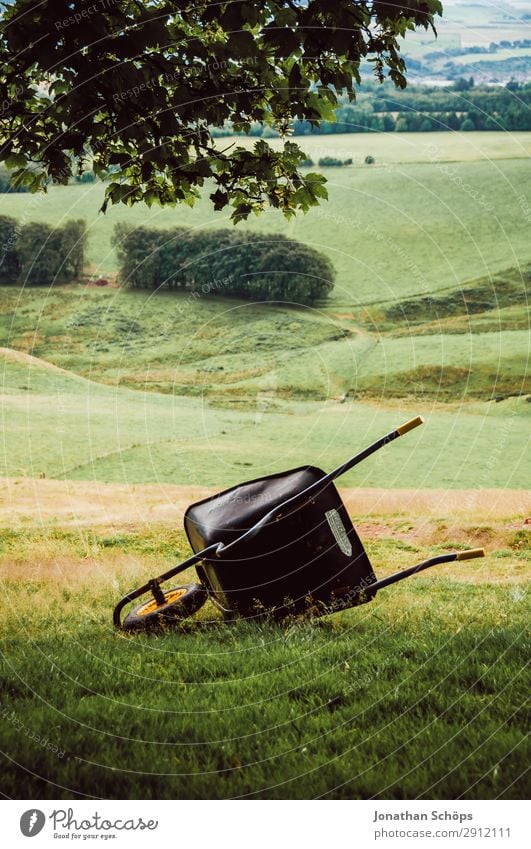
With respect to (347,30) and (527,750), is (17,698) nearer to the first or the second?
(527,750)

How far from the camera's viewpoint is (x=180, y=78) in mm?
7758

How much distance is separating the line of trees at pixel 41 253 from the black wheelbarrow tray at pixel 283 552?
2090 centimetres

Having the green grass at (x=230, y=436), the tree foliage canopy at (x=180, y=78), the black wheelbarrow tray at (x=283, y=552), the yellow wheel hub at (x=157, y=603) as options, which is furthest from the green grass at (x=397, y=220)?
the black wheelbarrow tray at (x=283, y=552)

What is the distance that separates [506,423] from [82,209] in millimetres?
15093

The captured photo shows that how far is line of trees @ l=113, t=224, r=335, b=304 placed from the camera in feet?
86.1

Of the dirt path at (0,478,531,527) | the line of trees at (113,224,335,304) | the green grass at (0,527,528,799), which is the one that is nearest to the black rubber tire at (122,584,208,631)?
the green grass at (0,527,528,799)

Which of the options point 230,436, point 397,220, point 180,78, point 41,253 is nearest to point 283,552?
point 180,78

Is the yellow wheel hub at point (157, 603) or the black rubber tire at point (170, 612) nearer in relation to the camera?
the black rubber tire at point (170, 612)

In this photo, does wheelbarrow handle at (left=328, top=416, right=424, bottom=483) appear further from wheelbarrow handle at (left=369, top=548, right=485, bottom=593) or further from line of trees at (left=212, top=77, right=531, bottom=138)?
line of trees at (left=212, top=77, right=531, bottom=138)

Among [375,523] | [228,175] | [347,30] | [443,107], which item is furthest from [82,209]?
[347,30]

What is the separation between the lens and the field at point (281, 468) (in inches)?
198

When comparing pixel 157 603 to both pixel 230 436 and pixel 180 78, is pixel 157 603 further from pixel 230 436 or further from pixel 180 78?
pixel 230 436

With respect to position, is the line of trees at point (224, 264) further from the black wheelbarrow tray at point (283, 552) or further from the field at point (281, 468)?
the black wheelbarrow tray at point (283, 552)

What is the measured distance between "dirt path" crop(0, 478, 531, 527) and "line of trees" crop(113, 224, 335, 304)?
11.3 m
